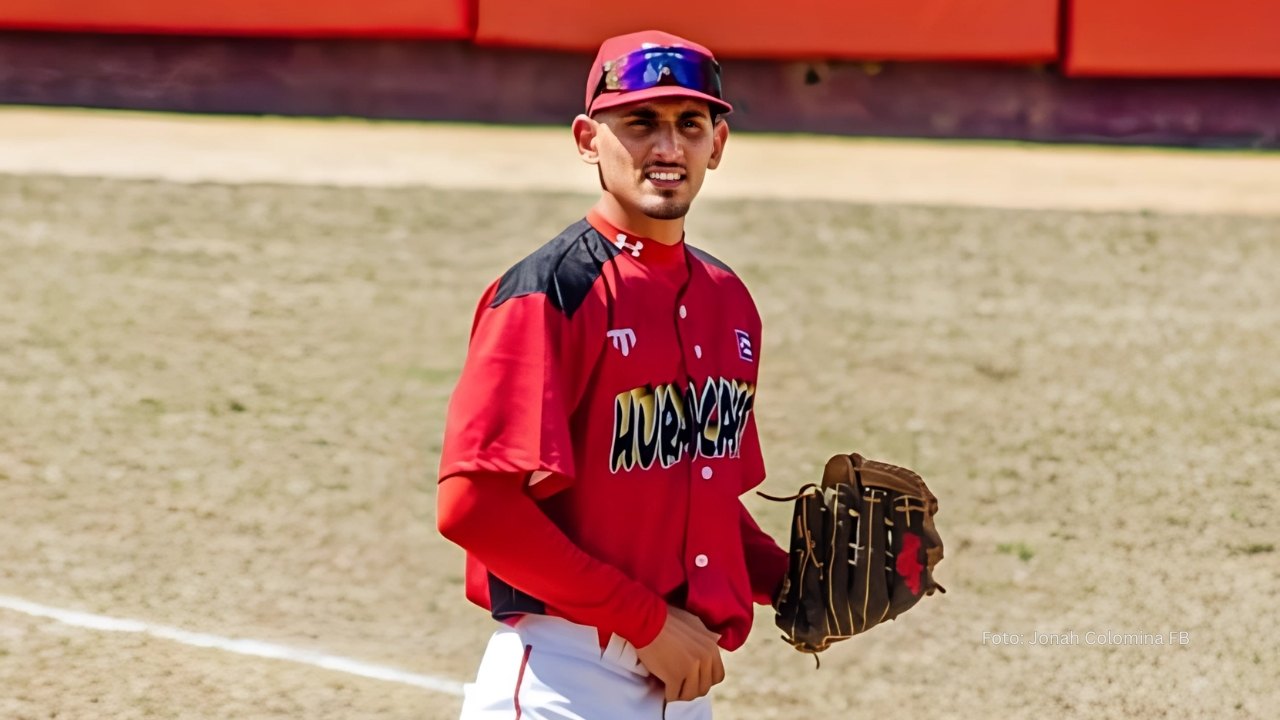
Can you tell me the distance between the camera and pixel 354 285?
10.4 m

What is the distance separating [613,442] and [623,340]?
0.58 ft

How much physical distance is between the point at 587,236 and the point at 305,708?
3356mm

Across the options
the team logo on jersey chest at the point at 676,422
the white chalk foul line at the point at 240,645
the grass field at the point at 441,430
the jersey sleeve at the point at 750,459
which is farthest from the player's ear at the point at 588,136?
the white chalk foul line at the point at 240,645

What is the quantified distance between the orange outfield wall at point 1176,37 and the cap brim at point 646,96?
36.2 ft

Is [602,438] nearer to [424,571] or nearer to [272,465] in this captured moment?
[424,571]

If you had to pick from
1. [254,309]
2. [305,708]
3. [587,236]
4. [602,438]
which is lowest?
[305,708]

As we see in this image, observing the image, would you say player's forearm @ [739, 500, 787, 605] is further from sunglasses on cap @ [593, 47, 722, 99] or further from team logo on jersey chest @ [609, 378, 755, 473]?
sunglasses on cap @ [593, 47, 722, 99]

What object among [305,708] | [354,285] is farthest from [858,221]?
[305,708]

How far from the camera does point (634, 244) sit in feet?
9.75

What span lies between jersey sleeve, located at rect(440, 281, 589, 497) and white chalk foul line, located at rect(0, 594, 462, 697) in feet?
11.4

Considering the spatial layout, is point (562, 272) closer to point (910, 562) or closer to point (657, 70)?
point (657, 70)

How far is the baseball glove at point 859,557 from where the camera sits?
11.0 ft

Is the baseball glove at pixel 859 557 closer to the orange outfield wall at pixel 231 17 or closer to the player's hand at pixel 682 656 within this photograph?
the player's hand at pixel 682 656

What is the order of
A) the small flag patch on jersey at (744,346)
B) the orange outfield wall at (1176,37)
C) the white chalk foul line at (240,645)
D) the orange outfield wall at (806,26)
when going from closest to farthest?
the small flag patch on jersey at (744,346), the white chalk foul line at (240,645), the orange outfield wall at (1176,37), the orange outfield wall at (806,26)
